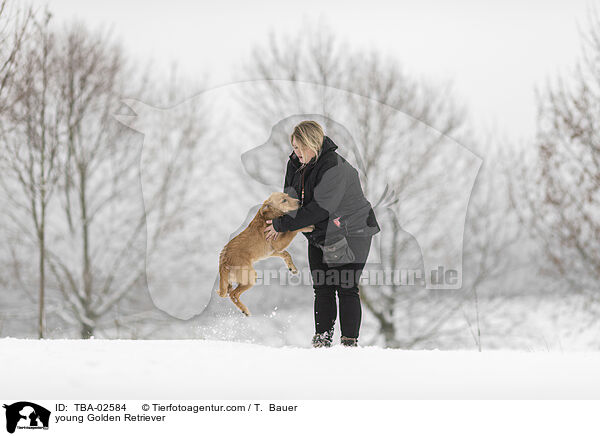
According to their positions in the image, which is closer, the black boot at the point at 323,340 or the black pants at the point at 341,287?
the black pants at the point at 341,287

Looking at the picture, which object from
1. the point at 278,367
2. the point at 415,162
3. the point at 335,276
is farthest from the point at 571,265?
the point at 278,367

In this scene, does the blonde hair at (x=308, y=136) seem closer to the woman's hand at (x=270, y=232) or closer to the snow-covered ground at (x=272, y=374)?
the woman's hand at (x=270, y=232)

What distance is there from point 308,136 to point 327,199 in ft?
1.46

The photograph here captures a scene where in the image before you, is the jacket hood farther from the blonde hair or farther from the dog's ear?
the dog's ear

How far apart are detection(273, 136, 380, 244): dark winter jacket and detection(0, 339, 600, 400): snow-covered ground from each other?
87 cm

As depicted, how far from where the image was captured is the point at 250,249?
331 centimetres

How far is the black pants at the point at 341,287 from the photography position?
11.6 feet

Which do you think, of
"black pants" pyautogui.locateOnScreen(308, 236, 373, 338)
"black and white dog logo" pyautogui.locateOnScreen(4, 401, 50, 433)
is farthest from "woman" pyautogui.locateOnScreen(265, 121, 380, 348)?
"black and white dog logo" pyautogui.locateOnScreen(4, 401, 50, 433)

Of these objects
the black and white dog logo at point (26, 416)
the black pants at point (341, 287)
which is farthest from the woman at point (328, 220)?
the black and white dog logo at point (26, 416)

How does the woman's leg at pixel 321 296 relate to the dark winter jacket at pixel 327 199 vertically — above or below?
below

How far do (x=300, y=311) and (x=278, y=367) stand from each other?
3.42 m

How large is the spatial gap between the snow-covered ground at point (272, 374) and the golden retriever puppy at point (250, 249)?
1.54 ft

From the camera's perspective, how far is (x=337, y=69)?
905cm

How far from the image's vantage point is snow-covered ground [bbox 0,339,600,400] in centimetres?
294
